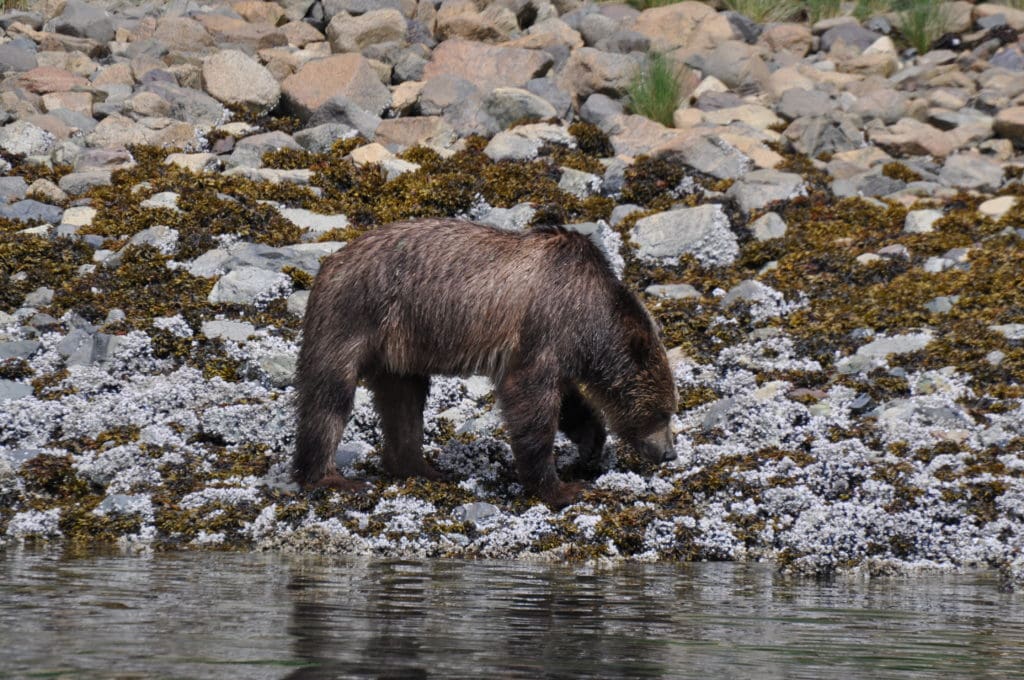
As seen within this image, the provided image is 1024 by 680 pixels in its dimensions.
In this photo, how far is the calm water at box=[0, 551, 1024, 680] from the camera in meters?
4.43

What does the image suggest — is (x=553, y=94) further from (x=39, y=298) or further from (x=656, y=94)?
(x=39, y=298)

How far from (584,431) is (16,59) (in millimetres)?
11127

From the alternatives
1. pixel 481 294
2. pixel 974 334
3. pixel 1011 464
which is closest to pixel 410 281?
pixel 481 294

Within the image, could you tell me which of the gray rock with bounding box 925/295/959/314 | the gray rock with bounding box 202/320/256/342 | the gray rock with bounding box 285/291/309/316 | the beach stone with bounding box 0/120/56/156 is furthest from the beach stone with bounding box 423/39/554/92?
the gray rock with bounding box 925/295/959/314

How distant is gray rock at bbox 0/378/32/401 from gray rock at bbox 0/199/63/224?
11.5 ft

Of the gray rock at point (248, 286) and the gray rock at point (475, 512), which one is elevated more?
the gray rock at point (248, 286)

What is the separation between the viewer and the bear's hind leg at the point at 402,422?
908 centimetres

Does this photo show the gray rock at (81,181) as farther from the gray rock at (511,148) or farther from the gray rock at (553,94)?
the gray rock at (553,94)

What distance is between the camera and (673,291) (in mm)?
12336

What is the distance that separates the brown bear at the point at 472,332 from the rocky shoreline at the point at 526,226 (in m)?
0.39

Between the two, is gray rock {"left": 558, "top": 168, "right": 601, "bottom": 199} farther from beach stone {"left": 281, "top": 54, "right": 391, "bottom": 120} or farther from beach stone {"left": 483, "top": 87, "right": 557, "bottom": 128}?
beach stone {"left": 281, "top": 54, "right": 391, "bottom": 120}

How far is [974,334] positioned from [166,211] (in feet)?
24.4

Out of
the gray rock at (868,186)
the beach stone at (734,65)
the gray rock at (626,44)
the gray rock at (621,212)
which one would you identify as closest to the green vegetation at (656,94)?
the beach stone at (734,65)

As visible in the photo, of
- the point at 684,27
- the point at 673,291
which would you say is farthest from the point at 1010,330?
the point at 684,27
